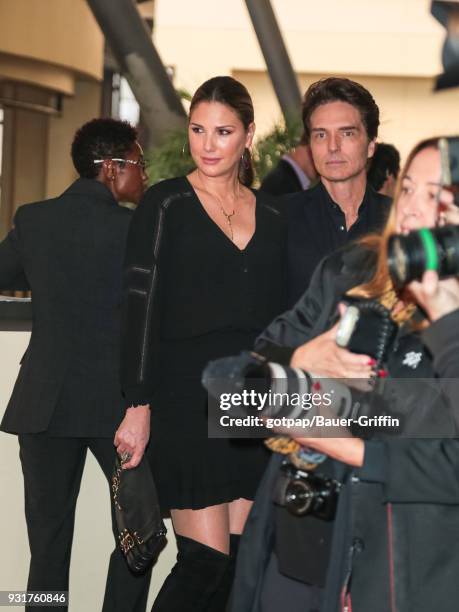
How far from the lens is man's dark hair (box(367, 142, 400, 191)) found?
520cm

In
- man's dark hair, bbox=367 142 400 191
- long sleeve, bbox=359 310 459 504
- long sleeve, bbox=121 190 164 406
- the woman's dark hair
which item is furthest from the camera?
man's dark hair, bbox=367 142 400 191

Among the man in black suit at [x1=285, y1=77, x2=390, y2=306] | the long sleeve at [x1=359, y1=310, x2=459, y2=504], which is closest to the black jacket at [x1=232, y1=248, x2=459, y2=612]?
the long sleeve at [x1=359, y1=310, x2=459, y2=504]

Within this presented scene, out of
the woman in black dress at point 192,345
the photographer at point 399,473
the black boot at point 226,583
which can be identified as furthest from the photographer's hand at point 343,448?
the black boot at point 226,583

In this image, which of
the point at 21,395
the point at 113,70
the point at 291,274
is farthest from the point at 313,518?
the point at 113,70

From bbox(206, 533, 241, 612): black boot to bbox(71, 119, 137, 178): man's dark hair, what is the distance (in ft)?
4.46

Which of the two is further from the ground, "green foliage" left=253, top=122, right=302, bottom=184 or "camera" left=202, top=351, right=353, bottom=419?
"green foliage" left=253, top=122, right=302, bottom=184

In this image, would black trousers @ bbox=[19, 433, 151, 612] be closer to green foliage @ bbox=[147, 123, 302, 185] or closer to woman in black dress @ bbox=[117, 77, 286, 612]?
woman in black dress @ bbox=[117, 77, 286, 612]

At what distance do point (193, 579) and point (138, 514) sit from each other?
0.78ft

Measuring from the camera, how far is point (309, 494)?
2.00 meters

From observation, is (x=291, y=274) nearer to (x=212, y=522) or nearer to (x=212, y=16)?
(x=212, y=522)

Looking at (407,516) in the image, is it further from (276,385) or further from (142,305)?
(142,305)

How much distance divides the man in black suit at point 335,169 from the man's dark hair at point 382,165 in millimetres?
1650

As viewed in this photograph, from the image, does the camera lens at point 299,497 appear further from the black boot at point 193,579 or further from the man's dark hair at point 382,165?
the man's dark hair at point 382,165

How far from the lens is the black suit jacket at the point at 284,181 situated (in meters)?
4.76
